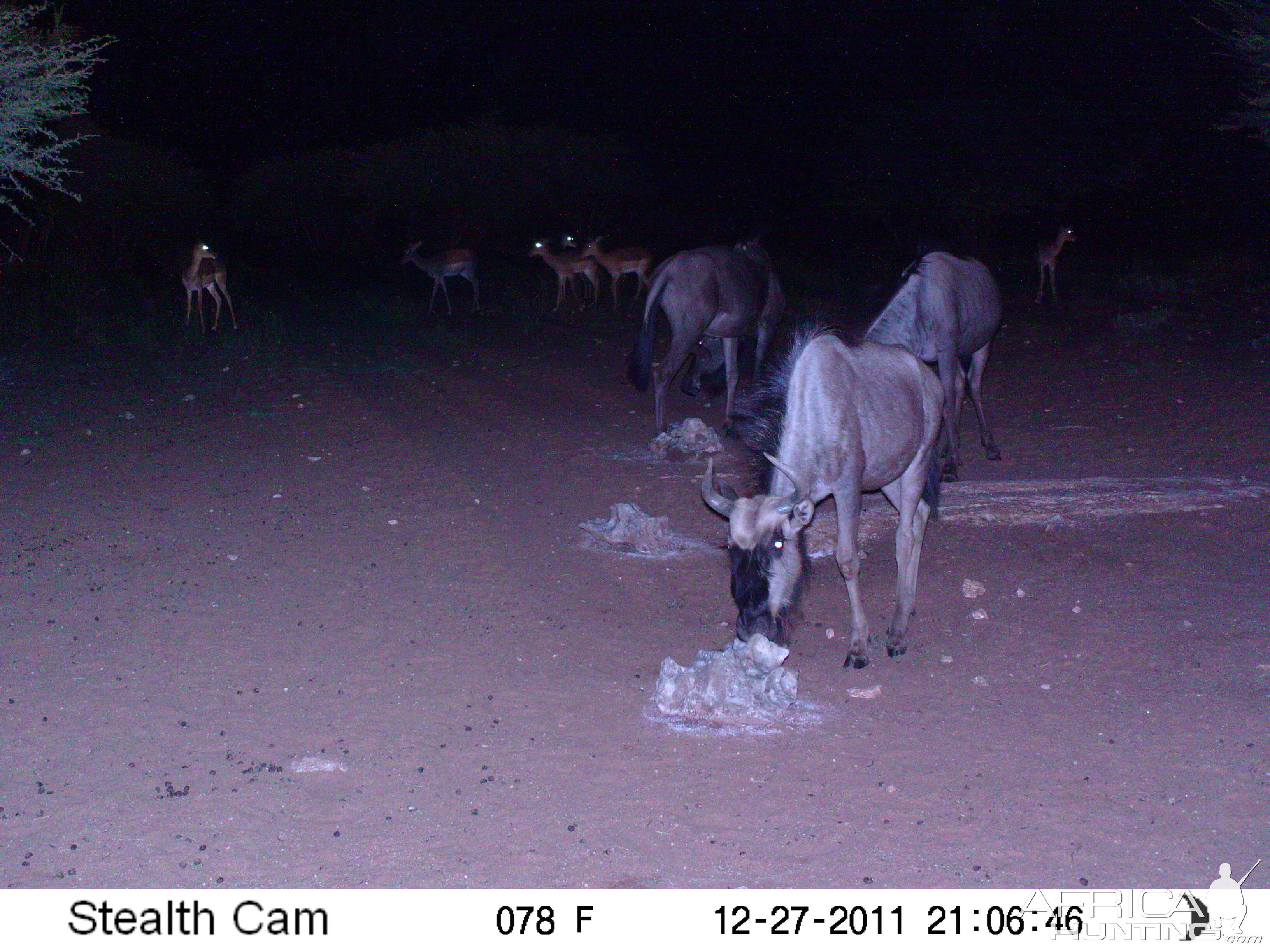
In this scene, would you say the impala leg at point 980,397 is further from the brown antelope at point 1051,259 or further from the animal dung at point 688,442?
the brown antelope at point 1051,259

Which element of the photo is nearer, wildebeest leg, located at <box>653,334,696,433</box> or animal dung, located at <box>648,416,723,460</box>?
animal dung, located at <box>648,416,723,460</box>

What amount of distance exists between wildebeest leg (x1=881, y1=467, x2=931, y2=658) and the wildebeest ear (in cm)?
99

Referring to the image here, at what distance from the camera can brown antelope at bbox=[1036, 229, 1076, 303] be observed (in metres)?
17.0

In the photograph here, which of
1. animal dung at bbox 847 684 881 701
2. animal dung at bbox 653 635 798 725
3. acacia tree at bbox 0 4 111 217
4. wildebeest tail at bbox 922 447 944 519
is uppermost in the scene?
acacia tree at bbox 0 4 111 217

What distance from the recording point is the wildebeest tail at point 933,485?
606cm

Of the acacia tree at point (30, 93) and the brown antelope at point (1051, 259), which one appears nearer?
the acacia tree at point (30, 93)

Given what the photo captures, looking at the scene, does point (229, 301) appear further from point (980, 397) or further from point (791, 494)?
point (791, 494)

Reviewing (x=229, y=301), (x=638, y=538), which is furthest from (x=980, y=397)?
(x=229, y=301)

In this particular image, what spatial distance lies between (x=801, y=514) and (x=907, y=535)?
1156mm

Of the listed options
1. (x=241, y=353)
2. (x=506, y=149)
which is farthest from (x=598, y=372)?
(x=506, y=149)

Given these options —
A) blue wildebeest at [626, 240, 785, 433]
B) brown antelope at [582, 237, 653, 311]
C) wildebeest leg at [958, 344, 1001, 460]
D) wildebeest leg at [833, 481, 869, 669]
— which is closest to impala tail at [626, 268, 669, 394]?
blue wildebeest at [626, 240, 785, 433]

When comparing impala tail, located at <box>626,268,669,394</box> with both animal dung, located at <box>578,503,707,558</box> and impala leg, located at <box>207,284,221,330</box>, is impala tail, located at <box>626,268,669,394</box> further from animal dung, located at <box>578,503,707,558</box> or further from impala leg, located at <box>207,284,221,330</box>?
impala leg, located at <box>207,284,221,330</box>

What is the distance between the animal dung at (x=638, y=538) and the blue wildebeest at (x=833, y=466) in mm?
1538

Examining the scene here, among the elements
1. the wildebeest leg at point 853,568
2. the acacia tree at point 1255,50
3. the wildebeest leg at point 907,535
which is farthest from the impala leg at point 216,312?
the acacia tree at point 1255,50
